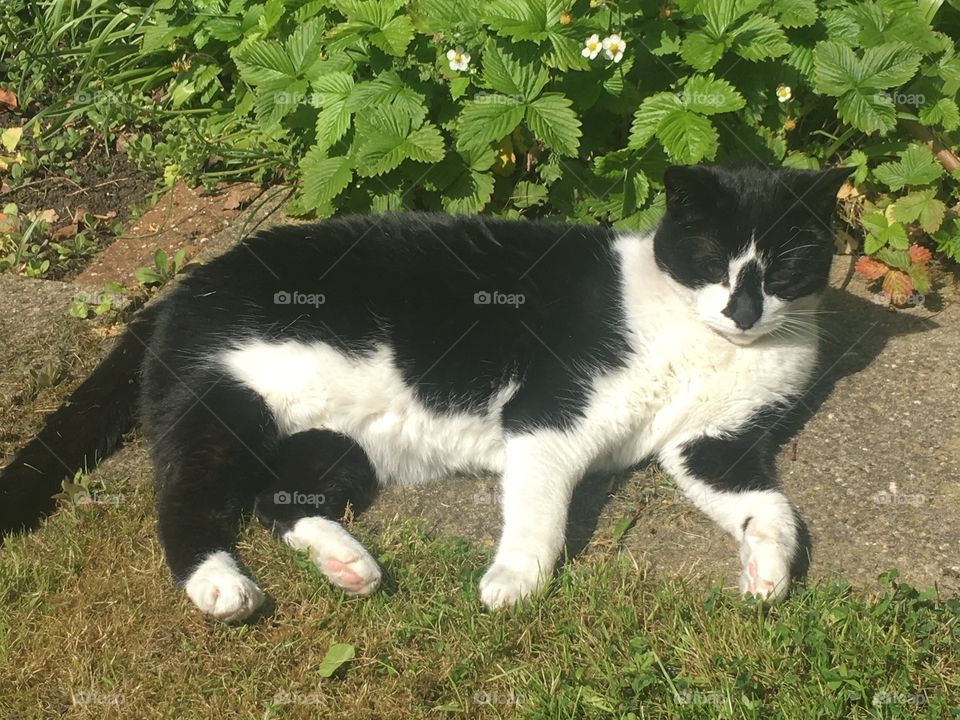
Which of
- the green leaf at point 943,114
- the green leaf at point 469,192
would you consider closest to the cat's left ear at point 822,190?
the green leaf at point 943,114

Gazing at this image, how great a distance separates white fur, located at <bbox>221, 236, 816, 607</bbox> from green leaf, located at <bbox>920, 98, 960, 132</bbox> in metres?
1.11

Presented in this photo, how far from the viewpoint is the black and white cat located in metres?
2.82

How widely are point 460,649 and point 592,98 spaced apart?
2059mm

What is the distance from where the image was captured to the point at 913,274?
3621mm

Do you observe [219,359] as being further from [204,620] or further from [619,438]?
[619,438]

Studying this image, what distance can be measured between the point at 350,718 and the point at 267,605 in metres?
0.45

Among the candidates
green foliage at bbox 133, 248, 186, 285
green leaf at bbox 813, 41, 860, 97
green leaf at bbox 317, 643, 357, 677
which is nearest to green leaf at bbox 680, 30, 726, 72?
green leaf at bbox 813, 41, 860, 97

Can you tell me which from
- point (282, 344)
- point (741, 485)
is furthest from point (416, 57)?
point (741, 485)

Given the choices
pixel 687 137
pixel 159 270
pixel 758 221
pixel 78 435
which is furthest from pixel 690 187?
pixel 159 270

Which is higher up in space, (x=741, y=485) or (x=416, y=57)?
(x=416, y=57)

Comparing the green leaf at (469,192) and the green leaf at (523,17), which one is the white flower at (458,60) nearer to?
the green leaf at (523,17)

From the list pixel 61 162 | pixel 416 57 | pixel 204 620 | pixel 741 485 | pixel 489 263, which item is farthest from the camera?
pixel 61 162

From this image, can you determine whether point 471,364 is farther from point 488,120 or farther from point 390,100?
point 390,100

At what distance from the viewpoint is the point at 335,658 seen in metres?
2.40
